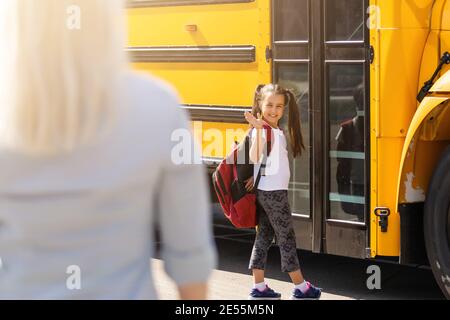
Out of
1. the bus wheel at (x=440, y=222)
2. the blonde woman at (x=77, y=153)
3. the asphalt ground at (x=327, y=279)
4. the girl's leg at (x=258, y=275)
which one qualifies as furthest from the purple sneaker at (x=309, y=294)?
the blonde woman at (x=77, y=153)

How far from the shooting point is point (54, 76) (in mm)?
1321

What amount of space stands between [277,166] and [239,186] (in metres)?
0.27

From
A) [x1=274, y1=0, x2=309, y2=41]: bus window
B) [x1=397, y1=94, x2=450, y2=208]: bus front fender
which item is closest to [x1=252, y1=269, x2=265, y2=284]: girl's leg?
[x1=397, y1=94, x2=450, y2=208]: bus front fender

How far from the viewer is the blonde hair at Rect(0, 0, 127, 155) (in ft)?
4.33

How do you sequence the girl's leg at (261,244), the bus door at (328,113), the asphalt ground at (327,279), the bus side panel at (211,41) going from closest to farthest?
the bus door at (328,113)
the girl's leg at (261,244)
the asphalt ground at (327,279)
the bus side panel at (211,41)

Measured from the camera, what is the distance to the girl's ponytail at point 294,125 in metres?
4.98

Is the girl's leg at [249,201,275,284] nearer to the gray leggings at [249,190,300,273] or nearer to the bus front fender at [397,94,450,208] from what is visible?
the gray leggings at [249,190,300,273]

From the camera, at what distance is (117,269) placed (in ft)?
4.57

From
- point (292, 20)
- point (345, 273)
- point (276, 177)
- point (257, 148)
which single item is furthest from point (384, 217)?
point (292, 20)

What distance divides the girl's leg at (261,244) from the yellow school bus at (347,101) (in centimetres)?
25

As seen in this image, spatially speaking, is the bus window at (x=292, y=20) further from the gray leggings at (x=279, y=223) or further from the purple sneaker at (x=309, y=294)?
the purple sneaker at (x=309, y=294)

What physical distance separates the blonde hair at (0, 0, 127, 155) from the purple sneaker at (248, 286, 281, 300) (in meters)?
3.79

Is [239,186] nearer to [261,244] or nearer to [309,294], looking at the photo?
[261,244]

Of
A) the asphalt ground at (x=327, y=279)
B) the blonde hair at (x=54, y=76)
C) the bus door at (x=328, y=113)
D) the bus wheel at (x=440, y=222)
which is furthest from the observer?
the asphalt ground at (x=327, y=279)
